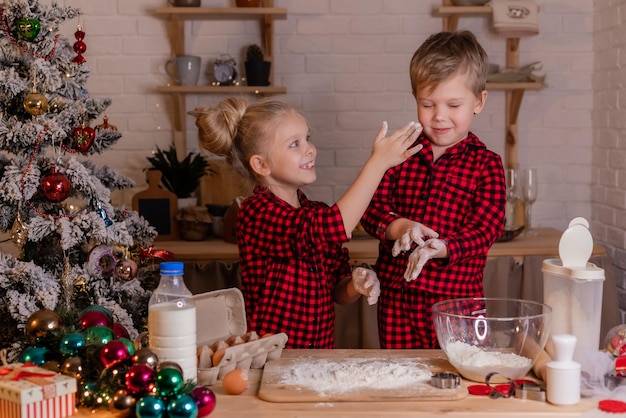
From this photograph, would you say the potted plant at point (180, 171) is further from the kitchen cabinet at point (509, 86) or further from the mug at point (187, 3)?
the kitchen cabinet at point (509, 86)

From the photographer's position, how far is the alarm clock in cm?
398

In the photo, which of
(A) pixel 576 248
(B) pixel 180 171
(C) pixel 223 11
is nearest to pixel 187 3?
(C) pixel 223 11

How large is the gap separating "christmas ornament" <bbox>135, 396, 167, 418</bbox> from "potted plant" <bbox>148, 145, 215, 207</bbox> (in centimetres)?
253

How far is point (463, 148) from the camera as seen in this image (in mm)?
2480

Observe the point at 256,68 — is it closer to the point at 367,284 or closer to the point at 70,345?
the point at 367,284

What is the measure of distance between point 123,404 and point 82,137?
1.11m

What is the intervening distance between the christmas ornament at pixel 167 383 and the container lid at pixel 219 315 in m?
0.34

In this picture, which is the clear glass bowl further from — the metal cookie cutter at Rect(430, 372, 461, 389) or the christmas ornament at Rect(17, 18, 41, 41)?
the christmas ornament at Rect(17, 18, 41, 41)

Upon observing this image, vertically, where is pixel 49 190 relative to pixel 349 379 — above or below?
above

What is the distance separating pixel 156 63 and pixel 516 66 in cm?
175

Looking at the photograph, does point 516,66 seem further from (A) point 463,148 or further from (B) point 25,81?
(B) point 25,81

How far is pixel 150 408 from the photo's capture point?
1455 millimetres

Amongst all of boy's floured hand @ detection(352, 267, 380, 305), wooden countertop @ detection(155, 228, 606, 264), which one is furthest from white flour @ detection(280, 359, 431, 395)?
Answer: wooden countertop @ detection(155, 228, 606, 264)

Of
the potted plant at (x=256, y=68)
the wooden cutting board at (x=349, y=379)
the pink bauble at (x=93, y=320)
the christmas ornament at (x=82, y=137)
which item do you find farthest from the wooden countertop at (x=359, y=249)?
the pink bauble at (x=93, y=320)
